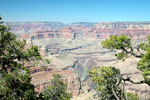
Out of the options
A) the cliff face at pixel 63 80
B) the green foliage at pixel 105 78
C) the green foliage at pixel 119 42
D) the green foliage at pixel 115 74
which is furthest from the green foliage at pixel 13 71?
the cliff face at pixel 63 80

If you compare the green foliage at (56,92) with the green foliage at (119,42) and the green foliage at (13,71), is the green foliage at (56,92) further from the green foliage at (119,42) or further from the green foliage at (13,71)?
the green foliage at (119,42)

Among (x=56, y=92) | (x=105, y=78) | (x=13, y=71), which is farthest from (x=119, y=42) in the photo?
(x=56, y=92)

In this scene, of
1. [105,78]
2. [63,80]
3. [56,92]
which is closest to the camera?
[105,78]

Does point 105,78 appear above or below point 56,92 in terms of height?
above

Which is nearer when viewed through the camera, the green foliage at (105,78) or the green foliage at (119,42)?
the green foliage at (105,78)

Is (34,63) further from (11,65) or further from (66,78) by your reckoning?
(66,78)

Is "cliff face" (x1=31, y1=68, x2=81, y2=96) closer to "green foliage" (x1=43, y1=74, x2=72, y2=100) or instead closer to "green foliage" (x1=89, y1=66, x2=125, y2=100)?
"green foliage" (x1=43, y1=74, x2=72, y2=100)

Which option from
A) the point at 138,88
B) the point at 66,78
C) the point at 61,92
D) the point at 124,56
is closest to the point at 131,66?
the point at 138,88

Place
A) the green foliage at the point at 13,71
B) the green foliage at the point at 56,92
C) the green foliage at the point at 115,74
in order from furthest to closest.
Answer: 1. the green foliage at the point at 56,92
2. the green foliage at the point at 13,71
3. the green foliage at the point at 115,74

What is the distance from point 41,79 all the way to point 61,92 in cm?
5529

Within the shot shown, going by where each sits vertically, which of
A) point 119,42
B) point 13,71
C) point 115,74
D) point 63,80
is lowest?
point 63,80

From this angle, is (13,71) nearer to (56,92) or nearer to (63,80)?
(56,92)

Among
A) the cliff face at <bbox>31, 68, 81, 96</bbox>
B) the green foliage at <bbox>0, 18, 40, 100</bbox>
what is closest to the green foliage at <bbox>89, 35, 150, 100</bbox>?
the green foliage at <bbox>0, 18, 40, 100</bbox>

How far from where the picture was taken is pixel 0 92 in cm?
1307
